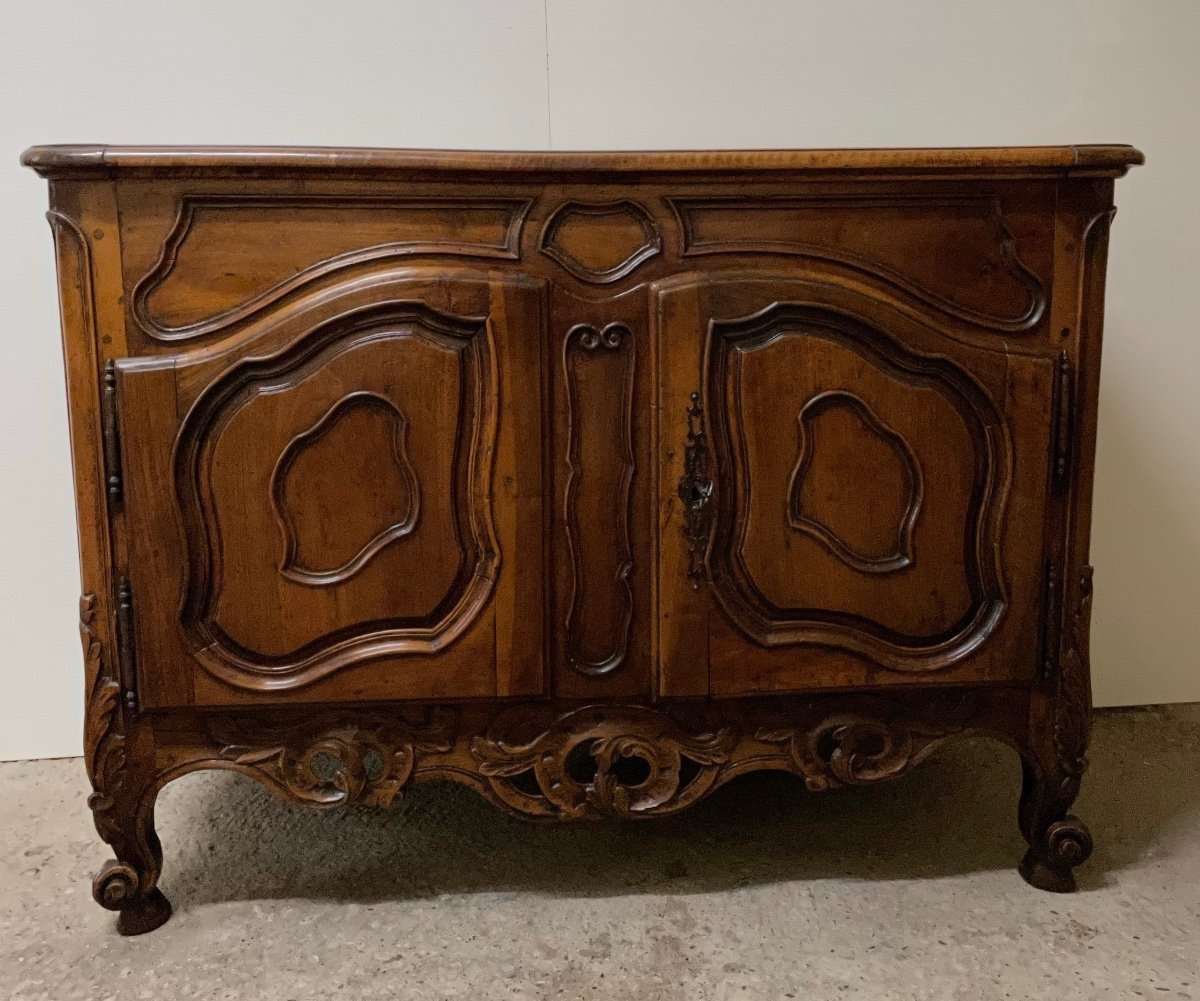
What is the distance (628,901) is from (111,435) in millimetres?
794

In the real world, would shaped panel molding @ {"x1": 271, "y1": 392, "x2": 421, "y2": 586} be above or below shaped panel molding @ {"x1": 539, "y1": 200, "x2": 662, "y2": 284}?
below

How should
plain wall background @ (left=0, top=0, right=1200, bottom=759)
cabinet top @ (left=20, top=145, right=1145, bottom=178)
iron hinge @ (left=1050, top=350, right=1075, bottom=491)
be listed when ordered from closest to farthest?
cabinet top @ (left=20, top=145, right=1145, bottom=178), iron hinge @ (left=1050, top=350, right=1075, bottom=491), plain wall background @ (left=0, top=0, right=1200, bottom=759)

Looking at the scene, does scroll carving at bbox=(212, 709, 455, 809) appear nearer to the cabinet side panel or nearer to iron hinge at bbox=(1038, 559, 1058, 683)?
the cabinet side panel

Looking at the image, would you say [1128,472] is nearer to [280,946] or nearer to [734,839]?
[734,839]

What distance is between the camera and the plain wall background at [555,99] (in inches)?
58.3

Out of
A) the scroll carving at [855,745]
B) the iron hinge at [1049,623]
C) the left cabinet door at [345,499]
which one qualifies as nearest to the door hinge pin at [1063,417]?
the iron hinge at [1049,623]

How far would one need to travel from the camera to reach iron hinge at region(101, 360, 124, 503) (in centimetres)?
103

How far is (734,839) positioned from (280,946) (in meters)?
0.59

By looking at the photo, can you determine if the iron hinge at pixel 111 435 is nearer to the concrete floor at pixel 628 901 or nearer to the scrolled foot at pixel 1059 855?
the concrete floor at pixel 628 901

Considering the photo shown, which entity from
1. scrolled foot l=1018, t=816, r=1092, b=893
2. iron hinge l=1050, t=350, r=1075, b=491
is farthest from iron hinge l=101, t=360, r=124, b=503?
scrolled foot l=1018, t=816, r=1092, b=893

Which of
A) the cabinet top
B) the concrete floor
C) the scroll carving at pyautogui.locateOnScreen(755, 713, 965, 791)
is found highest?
the cabinet top

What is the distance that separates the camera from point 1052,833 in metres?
1.20

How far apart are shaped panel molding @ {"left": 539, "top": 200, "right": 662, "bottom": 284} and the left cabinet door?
0.06 m

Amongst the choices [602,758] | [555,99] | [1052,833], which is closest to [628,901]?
[602,758]
